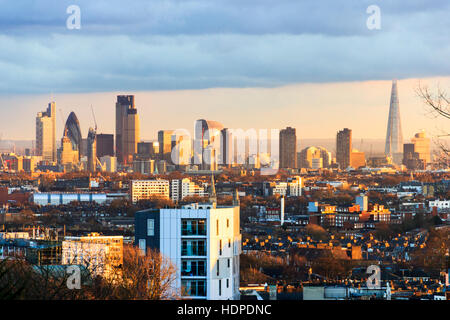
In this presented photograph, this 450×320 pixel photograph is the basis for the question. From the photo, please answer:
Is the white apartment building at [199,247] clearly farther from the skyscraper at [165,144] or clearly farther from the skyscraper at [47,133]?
the skyscraper at [47,133]

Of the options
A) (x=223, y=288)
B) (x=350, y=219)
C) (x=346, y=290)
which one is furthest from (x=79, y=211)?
(x=223, y=288)

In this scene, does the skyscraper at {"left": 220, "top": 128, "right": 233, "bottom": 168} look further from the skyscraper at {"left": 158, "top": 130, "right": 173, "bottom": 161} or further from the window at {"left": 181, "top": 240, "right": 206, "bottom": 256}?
the window at {"left": 181, "top": 240, "right": 206, "bottom": 256}

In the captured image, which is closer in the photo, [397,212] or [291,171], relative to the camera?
[397,212]

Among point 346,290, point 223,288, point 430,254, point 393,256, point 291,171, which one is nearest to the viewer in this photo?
point 223,288

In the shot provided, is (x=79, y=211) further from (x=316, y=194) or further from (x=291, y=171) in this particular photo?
(x=291, y=171)

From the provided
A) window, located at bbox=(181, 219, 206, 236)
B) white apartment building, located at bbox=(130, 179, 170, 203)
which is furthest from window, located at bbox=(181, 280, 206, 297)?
white apartment building, located at bbox=(130, 179, 170, 203)

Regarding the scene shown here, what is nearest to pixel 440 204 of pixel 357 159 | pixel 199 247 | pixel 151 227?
pixel 151 227
